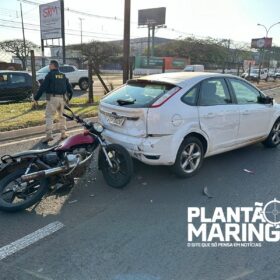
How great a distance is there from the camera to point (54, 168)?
3854mm

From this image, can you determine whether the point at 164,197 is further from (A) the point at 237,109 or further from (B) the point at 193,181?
(A) the point at 237,109

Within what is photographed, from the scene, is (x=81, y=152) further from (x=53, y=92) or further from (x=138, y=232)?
(x=53, y=92)

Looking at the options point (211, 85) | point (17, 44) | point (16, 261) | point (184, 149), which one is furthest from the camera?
point (17, 44)

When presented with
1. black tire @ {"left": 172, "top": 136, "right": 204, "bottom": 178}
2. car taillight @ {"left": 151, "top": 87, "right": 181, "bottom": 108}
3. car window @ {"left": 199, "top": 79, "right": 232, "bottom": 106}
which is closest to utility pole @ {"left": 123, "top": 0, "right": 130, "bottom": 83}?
car window @ {"left": 199, "top": 79, "right": 232, "bottom": 106}

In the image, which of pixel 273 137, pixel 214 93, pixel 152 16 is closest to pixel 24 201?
pixel 214 93

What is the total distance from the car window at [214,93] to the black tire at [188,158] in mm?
648

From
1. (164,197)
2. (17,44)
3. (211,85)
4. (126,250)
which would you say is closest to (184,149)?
(164,197)

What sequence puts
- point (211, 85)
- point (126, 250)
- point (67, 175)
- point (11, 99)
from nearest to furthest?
point (126, 250), point (67, 175), point (211, 85), point (11, 99)

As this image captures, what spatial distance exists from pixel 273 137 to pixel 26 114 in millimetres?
7078

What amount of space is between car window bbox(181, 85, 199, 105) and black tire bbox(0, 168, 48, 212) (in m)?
2.30

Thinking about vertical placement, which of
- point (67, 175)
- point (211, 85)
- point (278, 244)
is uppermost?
point (211, 85)

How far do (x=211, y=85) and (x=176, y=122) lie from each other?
3.72ft

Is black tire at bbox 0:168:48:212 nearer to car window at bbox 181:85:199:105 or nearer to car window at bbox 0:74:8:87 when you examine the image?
car window at bbox 181:85:199:105

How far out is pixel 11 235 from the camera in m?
3.21
